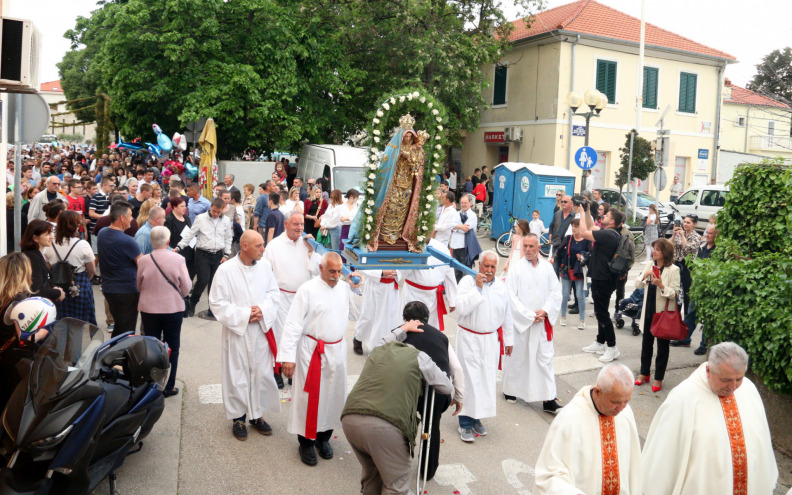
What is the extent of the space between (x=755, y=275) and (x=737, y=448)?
9.05ft

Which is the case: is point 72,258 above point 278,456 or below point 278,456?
above

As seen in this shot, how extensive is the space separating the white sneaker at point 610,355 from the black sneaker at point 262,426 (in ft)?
16.0

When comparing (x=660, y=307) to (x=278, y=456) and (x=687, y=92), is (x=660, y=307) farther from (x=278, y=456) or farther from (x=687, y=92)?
(x=687, y=92)

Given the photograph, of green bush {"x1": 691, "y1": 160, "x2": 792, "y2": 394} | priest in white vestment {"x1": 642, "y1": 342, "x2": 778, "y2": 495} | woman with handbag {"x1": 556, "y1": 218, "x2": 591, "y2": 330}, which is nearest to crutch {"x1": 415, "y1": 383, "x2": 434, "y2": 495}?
priest in white vestment {"x1": 642, "y1": 342, "x2": 778, "y2": 495}

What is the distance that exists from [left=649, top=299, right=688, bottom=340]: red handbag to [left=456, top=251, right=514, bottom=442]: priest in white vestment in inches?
89.6

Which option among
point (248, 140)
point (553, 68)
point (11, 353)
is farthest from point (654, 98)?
point (11, 353)

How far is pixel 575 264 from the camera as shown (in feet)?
35.9

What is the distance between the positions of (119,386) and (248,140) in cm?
1881

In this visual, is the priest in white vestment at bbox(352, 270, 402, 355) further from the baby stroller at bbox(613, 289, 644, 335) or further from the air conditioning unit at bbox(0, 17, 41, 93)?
the air conditioning unit at bbox(0, 17, 41, 93)

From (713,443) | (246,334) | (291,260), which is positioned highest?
(291,260)

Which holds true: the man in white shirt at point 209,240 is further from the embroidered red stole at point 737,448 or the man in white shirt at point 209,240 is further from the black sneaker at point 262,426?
the embroidered red stole at point 737,448

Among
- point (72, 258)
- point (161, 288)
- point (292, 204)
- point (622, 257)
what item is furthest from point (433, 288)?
point (292, 204)

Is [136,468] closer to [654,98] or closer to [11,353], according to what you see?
[11,353]

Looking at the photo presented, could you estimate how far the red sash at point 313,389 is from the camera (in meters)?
5.98
